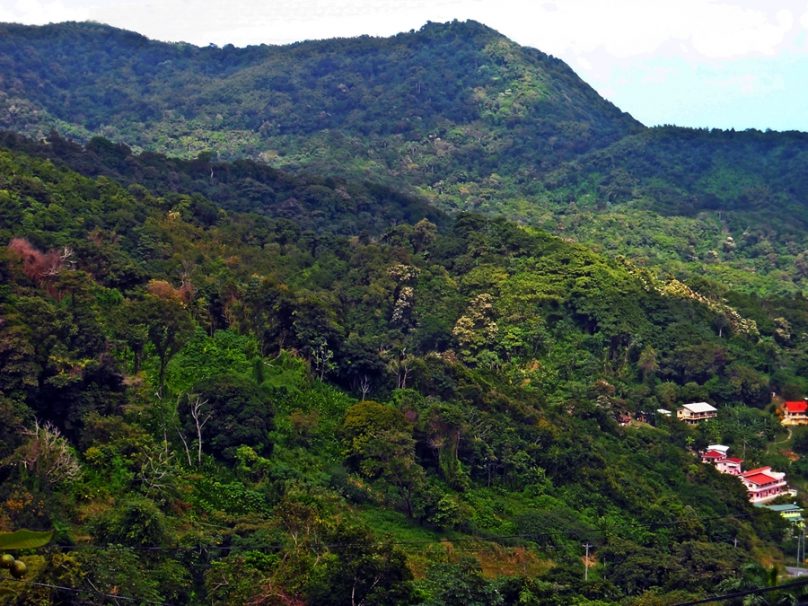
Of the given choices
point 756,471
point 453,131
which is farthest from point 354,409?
point 453,131

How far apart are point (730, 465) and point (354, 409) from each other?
49.9 ft

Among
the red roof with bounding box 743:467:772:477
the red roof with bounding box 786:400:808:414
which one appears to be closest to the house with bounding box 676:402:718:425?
the red roof with bounding box 743:467:772:477

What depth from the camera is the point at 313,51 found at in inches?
4291

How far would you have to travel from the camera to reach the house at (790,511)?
103 ft

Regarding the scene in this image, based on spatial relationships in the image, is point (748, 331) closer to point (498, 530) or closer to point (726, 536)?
point (726, 536)

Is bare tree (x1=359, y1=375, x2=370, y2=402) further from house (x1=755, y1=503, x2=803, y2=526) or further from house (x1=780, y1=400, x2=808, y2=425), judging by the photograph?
house (x1=780, y1=400, x2=808, y2=425)

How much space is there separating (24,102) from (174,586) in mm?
73188

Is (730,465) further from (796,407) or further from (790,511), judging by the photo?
(796,407)

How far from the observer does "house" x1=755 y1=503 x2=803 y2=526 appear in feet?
103

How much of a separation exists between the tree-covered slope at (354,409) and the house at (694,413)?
84 cm

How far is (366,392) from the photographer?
100 feet

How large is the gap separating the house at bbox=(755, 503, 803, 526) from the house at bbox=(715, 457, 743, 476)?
2309 millimetres

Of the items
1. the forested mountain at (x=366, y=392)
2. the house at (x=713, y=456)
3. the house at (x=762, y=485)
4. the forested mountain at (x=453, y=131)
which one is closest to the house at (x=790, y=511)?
the house at (x=762, y=485)

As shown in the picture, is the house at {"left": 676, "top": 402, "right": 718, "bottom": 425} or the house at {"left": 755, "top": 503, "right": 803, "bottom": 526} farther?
the house at {"left": 676, "top": 402, "right": 718, "bottom": 425}
